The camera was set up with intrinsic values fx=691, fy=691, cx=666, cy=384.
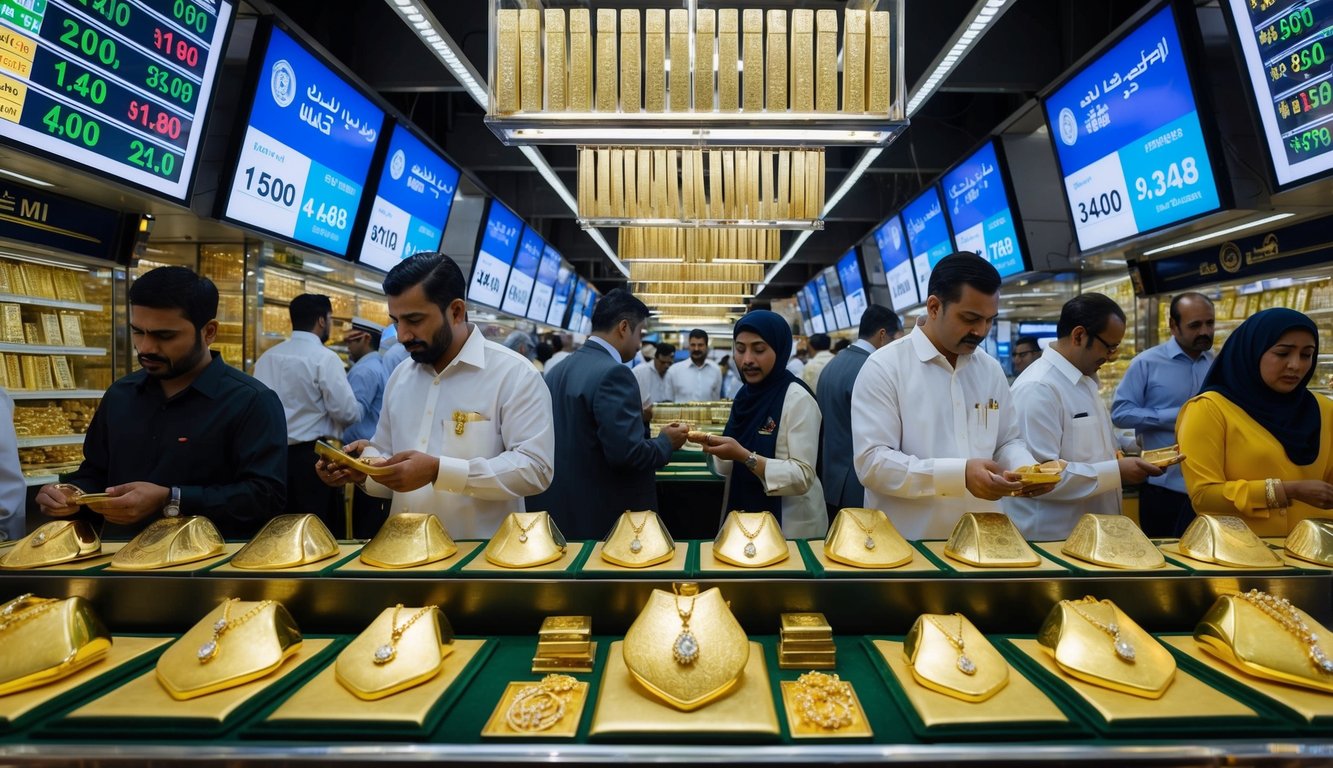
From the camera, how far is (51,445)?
3.87m

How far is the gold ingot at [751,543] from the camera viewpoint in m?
1.66

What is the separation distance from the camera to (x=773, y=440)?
9.48 feet

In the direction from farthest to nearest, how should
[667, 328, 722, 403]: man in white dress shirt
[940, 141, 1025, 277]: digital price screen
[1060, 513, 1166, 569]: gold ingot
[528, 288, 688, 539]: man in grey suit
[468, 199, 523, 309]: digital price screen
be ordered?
1. [667, 328, 722, 403]: man in white dress shirt
2. [468, 199, 523, 309]: digital price screen
3. [940, 141, 1025, 277]: digital price screen
4. [528, 288, 688, 539]: man in grey suit
5. [1060, 513, 1166, 569]: gold ingot

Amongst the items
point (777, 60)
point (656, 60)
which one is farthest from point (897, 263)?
point (656, 60)

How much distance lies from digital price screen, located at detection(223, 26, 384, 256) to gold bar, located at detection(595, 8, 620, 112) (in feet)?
7.50

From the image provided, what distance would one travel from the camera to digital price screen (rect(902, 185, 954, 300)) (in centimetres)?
737

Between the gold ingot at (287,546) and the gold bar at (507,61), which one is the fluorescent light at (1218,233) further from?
the gold ingot at (287,546)

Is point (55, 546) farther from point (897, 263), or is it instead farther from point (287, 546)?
point (897, 263)

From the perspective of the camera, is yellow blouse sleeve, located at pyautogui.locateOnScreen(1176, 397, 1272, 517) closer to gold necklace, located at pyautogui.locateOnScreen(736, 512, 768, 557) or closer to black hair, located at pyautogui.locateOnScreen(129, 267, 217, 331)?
gold necklace, located at pyautogui.locateOnScreen(736, 512, 768, 557)

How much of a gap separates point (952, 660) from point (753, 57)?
7.64ft

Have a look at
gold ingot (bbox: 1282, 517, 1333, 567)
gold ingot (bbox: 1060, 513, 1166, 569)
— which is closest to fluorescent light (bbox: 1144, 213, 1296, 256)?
gold ingot (bbox: 1282, 517, 1333, 567)

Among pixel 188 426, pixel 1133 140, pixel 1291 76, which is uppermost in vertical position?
pixel 1133 140

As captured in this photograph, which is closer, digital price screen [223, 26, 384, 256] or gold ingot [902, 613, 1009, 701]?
gold ingot [902, 613, 1009, 701]

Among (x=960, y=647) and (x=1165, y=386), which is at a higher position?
(x=1165, y=386)
